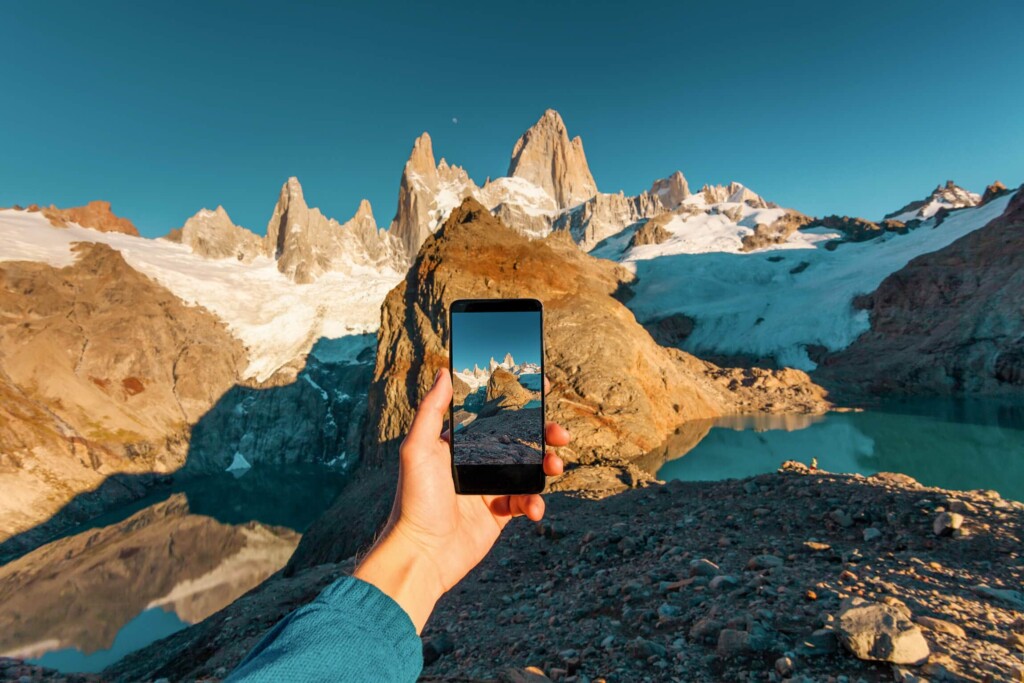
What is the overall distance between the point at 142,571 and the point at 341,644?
159 feet

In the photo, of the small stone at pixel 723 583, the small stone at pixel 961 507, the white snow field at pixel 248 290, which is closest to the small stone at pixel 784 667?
the small stone at pixel 723 583

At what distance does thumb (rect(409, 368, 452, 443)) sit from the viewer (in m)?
2.94

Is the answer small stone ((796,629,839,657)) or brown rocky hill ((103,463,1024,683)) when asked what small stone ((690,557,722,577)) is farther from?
small stone ((796,629,839,657))

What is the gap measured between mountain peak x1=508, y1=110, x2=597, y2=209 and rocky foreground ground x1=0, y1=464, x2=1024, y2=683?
592 feet

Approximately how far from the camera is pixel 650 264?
→ 271 ft

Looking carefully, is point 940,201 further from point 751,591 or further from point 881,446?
point 751,591

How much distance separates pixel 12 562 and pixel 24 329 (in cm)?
3365

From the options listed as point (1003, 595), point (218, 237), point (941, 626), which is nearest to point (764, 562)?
point (941, 626)

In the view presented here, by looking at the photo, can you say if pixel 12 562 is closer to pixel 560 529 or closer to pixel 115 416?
pixel 115 416

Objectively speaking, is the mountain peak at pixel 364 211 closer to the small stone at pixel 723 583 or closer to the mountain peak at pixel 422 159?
the mountain peak at pixel 422 159

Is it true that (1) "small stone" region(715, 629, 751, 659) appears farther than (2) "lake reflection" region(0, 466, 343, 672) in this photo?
No

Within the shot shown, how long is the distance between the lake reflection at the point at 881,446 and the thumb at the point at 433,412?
54.0 ft

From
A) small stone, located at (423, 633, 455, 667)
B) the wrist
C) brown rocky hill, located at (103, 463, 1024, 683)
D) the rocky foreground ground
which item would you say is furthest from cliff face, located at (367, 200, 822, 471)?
the wrist

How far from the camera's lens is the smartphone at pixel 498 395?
10.6 feet
